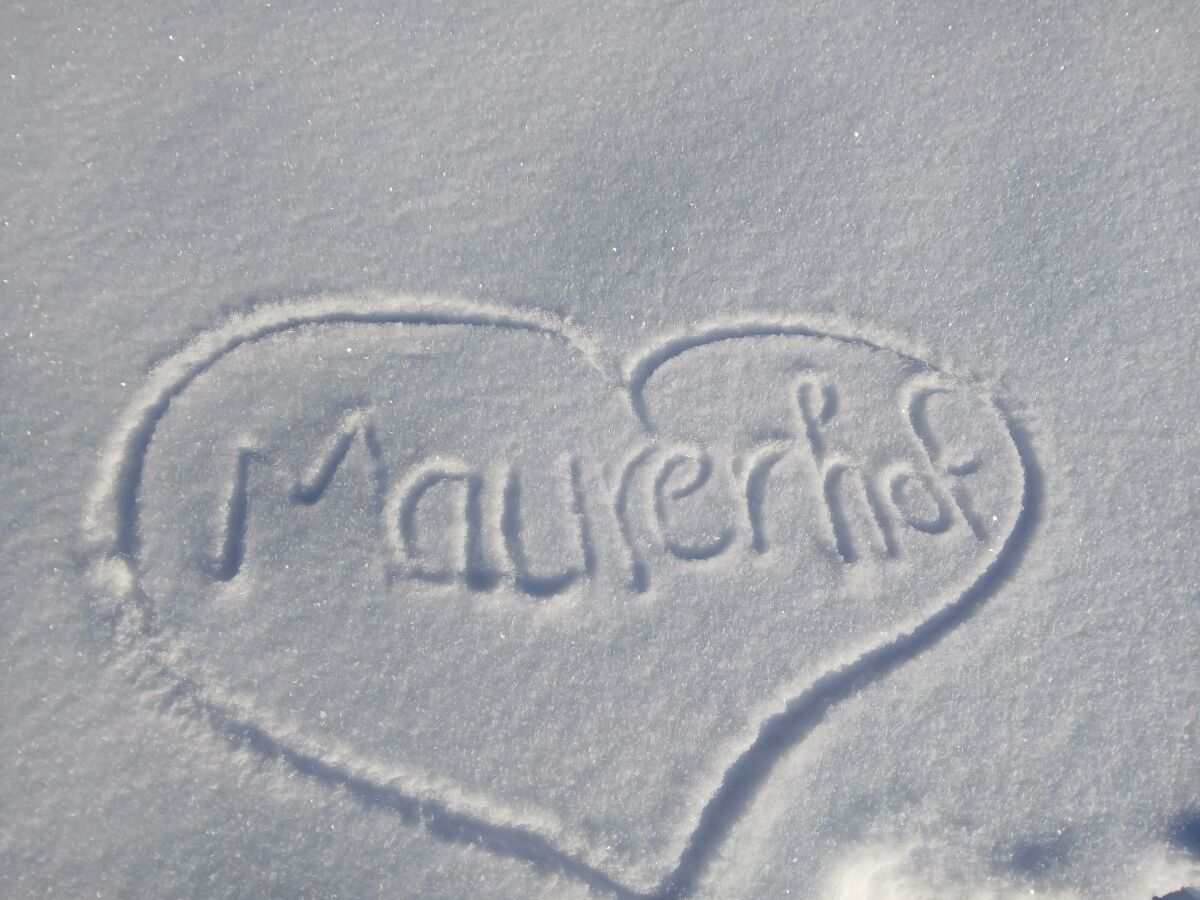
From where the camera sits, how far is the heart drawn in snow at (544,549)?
6.01 feet

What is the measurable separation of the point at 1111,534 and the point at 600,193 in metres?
1.56

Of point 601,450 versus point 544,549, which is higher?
point 601,450

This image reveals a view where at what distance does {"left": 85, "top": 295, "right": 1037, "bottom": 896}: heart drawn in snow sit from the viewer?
1.83 meters

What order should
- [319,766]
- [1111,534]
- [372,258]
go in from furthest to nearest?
1. [372,258]
2. [1111,534]
3. [319,766]

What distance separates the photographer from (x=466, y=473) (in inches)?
77.8

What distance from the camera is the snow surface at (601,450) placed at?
5.94ft

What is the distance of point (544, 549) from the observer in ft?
6.33

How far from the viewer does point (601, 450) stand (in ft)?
6.51

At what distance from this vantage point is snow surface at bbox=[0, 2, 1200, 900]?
5.94 ft

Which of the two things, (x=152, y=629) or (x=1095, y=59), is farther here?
(x=1095, y=59)

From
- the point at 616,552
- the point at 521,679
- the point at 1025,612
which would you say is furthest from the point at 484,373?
the point at 1025,612

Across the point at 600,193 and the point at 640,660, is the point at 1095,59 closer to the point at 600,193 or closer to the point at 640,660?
the point at 600,193

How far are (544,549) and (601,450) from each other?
0.93 feet

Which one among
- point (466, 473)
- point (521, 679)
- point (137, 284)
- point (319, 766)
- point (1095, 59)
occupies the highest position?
point (1095, 59)
